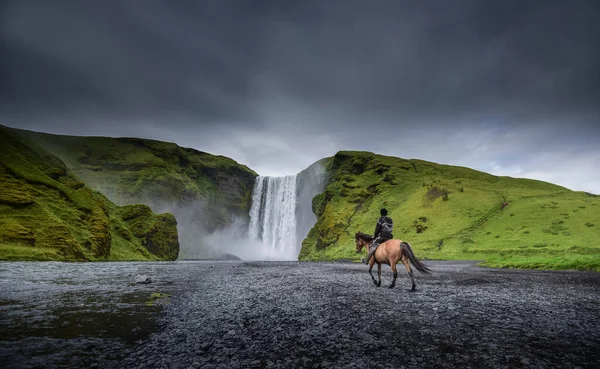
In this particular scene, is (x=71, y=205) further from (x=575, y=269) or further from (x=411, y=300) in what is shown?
(x=575, y=269)

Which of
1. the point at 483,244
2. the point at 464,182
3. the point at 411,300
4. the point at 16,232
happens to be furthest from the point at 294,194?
the point at 411,300

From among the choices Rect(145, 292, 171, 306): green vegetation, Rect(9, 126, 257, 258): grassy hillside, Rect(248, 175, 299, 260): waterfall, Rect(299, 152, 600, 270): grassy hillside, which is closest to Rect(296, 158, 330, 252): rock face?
Rect(248, 175, 299, 260): waterfall

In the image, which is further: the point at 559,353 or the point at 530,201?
the point at 530,201

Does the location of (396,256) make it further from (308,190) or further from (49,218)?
(308,190)

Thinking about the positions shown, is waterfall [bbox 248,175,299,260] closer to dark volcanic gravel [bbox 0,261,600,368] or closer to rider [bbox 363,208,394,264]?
rider [bbox 363,208,394,264]

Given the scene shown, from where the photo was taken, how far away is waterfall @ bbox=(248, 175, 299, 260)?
369 ft

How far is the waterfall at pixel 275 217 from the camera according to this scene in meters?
113

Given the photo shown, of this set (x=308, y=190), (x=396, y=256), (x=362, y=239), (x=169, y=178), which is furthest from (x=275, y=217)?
(x=396, y=256)

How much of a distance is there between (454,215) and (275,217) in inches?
2702

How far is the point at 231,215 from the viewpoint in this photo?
143 meters

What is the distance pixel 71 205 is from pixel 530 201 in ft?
291

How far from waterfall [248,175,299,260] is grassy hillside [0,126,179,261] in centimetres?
5537

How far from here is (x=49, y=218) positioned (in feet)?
128

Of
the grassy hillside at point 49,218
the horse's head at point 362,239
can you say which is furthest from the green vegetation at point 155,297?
the grassy hillside at point 49,218
